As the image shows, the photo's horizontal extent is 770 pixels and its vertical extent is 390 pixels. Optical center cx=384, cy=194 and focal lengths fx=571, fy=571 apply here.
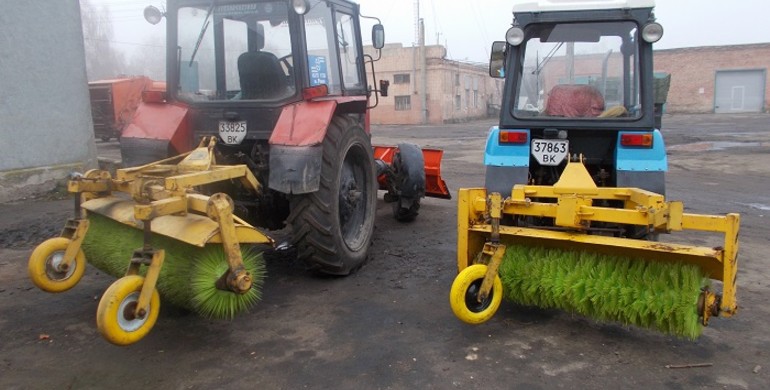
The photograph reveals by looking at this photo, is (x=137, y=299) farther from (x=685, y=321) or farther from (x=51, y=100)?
(x=51, y=100)

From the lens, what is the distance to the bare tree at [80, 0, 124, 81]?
137ft

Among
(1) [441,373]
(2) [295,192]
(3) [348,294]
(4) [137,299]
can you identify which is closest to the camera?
(4) [137,299]

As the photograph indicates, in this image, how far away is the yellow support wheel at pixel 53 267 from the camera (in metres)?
3.37

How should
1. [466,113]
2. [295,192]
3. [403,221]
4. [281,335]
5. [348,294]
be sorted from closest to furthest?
[281,335], [295,192], [348,294], [403,221], [466,113]

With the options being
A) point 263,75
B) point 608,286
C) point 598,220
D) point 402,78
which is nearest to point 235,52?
point 263,75

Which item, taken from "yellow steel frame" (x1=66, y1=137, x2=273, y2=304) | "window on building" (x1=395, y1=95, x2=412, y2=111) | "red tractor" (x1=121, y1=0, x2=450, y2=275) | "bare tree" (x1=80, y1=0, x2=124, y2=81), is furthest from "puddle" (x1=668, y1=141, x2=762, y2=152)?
"bare tree" (x1=80, y1=0, x2=124, y2=81)

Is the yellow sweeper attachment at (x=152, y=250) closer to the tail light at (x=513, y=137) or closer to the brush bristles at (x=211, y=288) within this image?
the brush bristles at (x=211, y=288)

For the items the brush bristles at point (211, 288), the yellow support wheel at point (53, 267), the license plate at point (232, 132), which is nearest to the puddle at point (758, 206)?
the license plate at point (232, 132)

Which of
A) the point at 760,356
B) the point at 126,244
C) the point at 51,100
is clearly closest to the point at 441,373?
the point at 760,356

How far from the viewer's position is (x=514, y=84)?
4.56 meters

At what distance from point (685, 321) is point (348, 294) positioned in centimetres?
229

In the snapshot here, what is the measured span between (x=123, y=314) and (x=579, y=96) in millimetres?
3647

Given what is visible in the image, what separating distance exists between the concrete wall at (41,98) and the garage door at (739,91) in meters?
39.7

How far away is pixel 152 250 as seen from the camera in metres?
2.97
